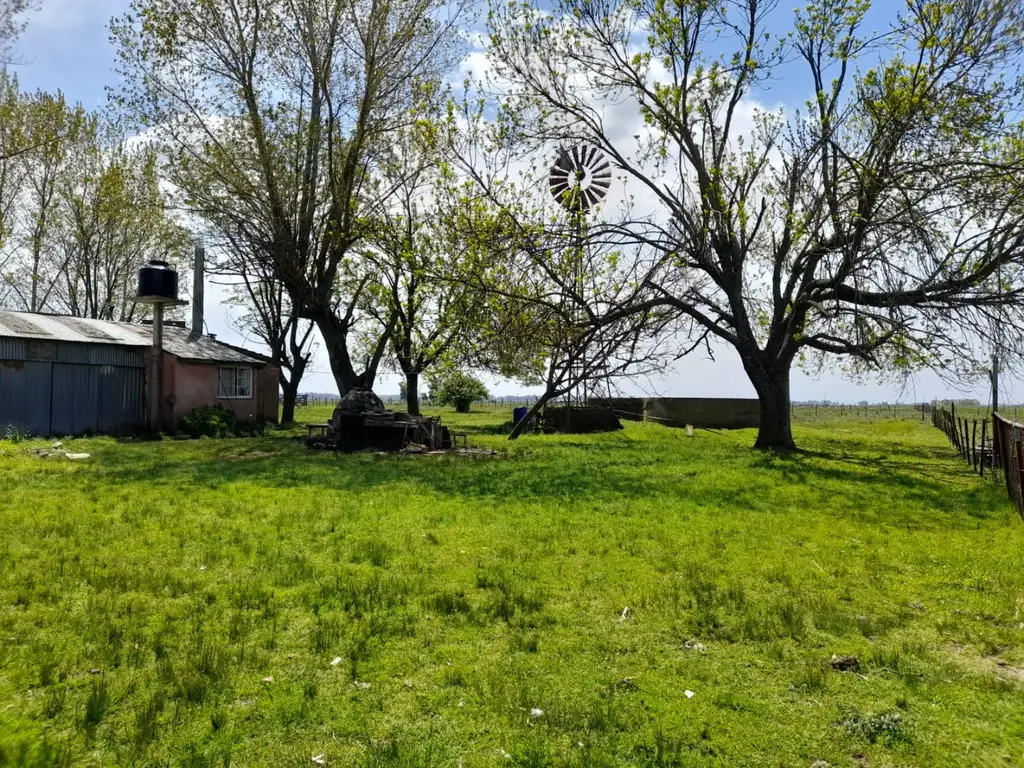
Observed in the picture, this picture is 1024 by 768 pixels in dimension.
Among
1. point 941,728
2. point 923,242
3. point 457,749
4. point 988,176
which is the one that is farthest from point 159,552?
point 988,176

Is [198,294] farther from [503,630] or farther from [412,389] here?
[503,630]

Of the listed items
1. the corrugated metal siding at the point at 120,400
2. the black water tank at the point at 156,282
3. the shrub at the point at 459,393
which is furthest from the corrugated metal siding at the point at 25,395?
the shrub at the point at 459,393

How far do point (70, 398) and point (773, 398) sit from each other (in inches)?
832

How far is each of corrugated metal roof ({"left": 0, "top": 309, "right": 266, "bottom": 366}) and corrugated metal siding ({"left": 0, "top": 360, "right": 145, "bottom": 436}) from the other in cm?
88

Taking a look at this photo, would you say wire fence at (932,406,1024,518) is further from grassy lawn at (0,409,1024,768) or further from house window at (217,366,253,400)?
house window at (217,366,253,400)

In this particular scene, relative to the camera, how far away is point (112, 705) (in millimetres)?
3793

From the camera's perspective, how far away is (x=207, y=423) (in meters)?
23.5

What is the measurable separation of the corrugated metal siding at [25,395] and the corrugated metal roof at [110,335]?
0.92 metres

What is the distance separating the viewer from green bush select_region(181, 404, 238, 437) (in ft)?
76.4

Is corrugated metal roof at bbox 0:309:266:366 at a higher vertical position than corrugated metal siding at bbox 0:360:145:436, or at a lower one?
higher

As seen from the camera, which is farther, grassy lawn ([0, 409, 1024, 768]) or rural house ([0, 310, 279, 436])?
rural house ([0, 310, 279, 436])

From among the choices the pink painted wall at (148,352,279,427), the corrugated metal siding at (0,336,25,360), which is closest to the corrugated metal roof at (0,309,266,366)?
the corrugated metal siding at (0,336,25,360)

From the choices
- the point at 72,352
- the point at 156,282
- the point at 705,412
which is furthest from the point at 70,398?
→ the point at 705,412

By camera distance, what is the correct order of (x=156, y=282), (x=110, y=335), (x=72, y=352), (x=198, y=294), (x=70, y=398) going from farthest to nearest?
(x=198, y=294)
(x=110, y=335)
(x=156, y=282)
(x=72, y=352)
(x=70, y=398)
